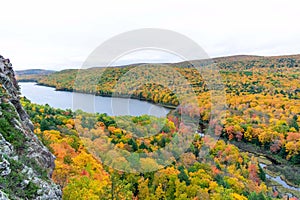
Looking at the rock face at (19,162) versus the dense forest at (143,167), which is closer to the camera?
the rock face at (19,162)

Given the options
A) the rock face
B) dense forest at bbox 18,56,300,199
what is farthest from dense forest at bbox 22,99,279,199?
the rock face

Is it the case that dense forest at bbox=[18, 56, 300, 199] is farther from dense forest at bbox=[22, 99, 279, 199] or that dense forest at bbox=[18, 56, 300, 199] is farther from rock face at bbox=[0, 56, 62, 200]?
rock face at bbox=[0, 56, 62, 200]

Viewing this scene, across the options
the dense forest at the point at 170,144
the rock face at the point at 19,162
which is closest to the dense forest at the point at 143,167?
the dense forest at the point at 170,144

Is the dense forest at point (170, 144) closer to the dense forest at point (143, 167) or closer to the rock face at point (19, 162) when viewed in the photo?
the dense forest at point (143, 167)

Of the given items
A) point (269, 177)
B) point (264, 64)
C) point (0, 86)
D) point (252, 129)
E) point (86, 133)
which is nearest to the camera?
point (0, 86)

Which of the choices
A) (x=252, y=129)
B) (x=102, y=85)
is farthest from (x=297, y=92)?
(x=102, y=85)

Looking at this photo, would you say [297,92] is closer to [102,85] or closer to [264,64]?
[102,85]
